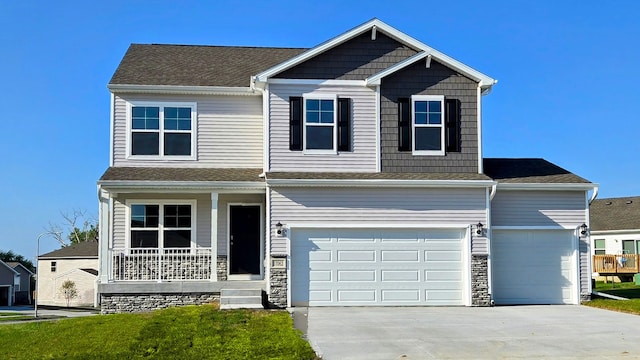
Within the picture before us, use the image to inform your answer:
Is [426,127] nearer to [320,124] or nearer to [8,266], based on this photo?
[320,124]

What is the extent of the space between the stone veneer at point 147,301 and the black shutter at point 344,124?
194 inches

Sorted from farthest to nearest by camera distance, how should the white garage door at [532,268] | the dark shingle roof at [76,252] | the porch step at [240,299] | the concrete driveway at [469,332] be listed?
the dark shingle roof at [76,252] < the white garage door at [532,268] < the porch step at [240,299] < the concrete driveway at [469,332]

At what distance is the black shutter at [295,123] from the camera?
18.0 meters

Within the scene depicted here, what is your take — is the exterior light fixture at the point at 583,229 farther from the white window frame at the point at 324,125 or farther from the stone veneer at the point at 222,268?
the stone veneer at the point at 222,268

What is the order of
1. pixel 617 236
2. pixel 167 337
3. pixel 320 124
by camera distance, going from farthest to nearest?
pixel 617 236
pixel 320 124
pixel 167 337

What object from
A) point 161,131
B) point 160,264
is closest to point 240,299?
point 160,264

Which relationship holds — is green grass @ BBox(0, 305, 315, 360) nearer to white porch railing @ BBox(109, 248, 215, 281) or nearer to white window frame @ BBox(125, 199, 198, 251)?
white porch railing @ BBox(109, 248, 215, 281)

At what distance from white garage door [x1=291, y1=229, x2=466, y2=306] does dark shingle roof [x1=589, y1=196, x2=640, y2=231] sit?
76.3 ft

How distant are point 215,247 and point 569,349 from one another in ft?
30.2

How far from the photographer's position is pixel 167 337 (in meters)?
12.4

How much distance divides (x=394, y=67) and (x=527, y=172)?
4806 millimetres

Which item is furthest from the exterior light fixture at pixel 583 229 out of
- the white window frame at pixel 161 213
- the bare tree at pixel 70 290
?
the bare tree at pixel 70 290

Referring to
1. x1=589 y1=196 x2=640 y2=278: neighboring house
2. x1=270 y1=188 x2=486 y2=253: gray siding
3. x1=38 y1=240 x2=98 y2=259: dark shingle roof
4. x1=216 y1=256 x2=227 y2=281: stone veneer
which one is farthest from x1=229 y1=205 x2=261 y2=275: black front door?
x1=38 y1=240 x2=98 y2=259: dark shingle roof

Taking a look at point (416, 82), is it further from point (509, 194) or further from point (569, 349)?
point (569, 349)
